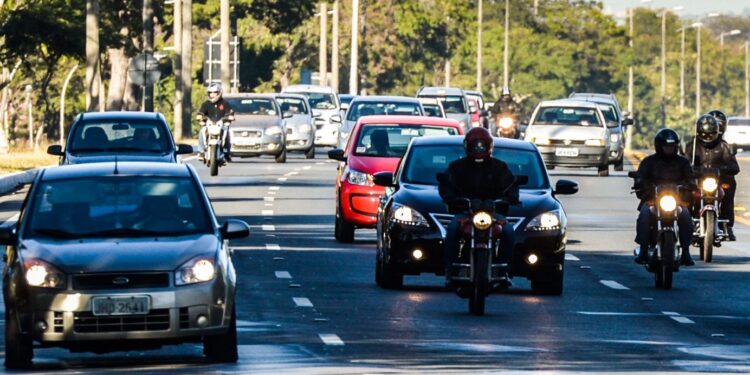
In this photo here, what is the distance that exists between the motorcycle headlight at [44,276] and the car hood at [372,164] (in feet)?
42.6

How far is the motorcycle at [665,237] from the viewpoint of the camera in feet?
69.9

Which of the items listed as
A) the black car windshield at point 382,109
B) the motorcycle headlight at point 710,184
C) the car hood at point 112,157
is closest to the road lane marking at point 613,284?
the motorcycle headlight at point 710,184

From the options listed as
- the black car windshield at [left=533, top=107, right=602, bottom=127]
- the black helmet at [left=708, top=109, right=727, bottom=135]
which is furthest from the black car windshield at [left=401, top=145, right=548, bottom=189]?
the black car windshield at [left=533, top=107, right=602, bottom=127]

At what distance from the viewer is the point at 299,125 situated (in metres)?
57.1

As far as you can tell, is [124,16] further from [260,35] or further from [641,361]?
[641,361]

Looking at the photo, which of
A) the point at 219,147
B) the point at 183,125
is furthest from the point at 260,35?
the point at 219,147

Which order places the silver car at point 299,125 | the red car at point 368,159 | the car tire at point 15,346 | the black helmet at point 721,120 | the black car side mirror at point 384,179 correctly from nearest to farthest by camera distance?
the car tire at point 15,346 → the black car side mirror at point 384,179 → the black helmet at point 721,120 → the red car at point 368,159 → the silver car at point 299,125

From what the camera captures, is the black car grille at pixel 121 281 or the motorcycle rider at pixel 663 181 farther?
the motorcycle rider at pixel 663 181

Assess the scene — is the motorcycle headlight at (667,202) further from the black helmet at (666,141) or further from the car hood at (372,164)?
the car hood at (372,164)

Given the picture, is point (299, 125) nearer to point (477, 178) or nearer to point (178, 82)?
point (178, 82)

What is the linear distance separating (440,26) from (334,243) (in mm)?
108545

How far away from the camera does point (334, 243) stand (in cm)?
2661

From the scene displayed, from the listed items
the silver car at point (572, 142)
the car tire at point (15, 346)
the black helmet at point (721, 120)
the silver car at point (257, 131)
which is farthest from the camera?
the silver car at point (257, 131)

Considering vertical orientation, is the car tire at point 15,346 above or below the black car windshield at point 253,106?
below
